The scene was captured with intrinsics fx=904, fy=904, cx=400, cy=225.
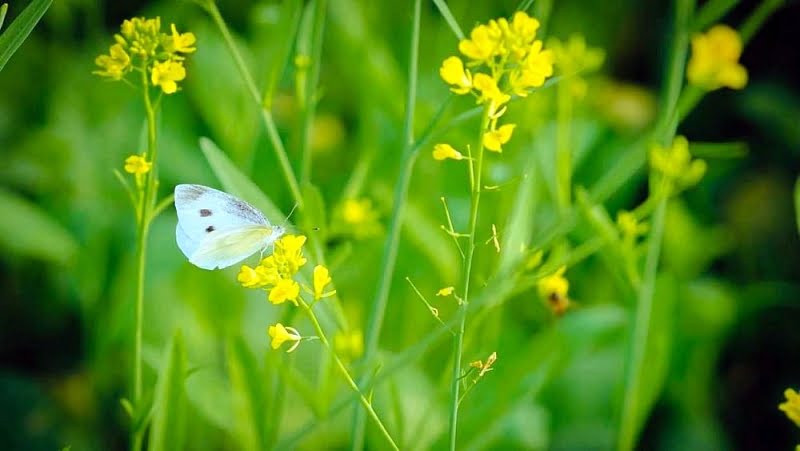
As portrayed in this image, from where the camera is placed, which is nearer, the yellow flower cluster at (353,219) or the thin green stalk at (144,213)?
the thin green stalk at (144,213)

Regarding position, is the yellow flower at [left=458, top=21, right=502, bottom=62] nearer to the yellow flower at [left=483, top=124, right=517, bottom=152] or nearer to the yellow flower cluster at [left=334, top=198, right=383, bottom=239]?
the yellow flower at [left=483, top=124, right=517, bottom=152]

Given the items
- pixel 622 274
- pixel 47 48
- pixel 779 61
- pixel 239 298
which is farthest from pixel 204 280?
pixel 779 61

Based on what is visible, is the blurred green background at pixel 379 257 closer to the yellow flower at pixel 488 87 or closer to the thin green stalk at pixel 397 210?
the thin green stalk at pixel 397 210

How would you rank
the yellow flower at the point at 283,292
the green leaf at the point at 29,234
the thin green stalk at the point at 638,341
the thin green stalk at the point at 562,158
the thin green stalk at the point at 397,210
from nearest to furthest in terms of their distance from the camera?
the yellow flower at the point at 283,292 < the thin green stalk at the point at 397,210 < the thin green stalk at the point at 638,341 < the thin green stalk at the point at 562,158 < the green leaf at the point at 29,234

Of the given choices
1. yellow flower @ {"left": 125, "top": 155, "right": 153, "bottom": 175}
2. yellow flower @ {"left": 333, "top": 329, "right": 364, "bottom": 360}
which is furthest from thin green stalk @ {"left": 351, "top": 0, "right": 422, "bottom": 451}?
yellow flower @ {"left": 125, "top": 155, "right": 153, "bottom": 175}

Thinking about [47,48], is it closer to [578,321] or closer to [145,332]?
[145,332]

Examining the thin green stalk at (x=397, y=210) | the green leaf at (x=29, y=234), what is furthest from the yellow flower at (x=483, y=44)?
the green leaf at (x=29, y=234)

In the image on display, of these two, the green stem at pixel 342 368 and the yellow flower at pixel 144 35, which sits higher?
the yellow flower at pixel 144 35
